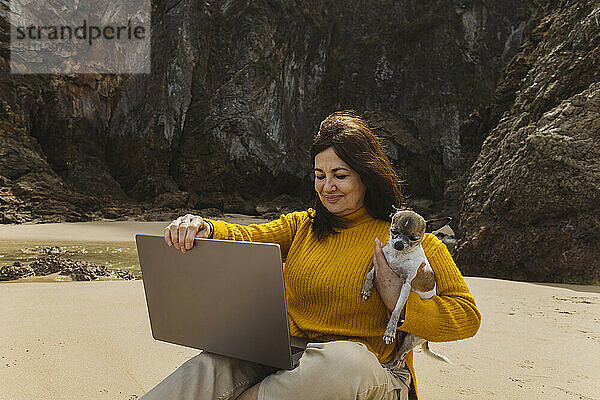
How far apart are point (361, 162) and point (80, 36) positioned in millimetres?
11496

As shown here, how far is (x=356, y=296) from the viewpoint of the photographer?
4.24ft

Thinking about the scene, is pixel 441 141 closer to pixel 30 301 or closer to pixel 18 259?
pixel 18 259

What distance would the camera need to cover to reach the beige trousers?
1.03m

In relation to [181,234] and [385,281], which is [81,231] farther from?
[385,281]

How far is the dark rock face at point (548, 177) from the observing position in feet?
11.7

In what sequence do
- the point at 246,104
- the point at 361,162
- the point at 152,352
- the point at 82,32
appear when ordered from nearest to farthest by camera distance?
the point at 361,162 → the point at 152,352 → the point at 82,32 → the point at 246,104

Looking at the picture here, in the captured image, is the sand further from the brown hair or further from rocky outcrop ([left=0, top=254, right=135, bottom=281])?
the brown hair

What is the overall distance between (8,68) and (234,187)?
5.45m

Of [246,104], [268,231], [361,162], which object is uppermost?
[246,104]

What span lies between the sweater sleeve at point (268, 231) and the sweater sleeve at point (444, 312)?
513 millimetres

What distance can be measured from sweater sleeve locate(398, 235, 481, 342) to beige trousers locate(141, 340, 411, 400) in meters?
0.14

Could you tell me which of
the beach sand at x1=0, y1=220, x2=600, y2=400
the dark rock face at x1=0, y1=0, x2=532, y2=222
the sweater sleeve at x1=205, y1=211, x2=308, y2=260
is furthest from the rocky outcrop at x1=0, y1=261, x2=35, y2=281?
the dark rock face at x1=0, y1=0, x2=532, y2=222

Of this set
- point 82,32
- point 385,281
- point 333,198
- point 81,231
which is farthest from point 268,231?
point 82,32

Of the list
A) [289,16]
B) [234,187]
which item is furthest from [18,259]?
[289,16]
